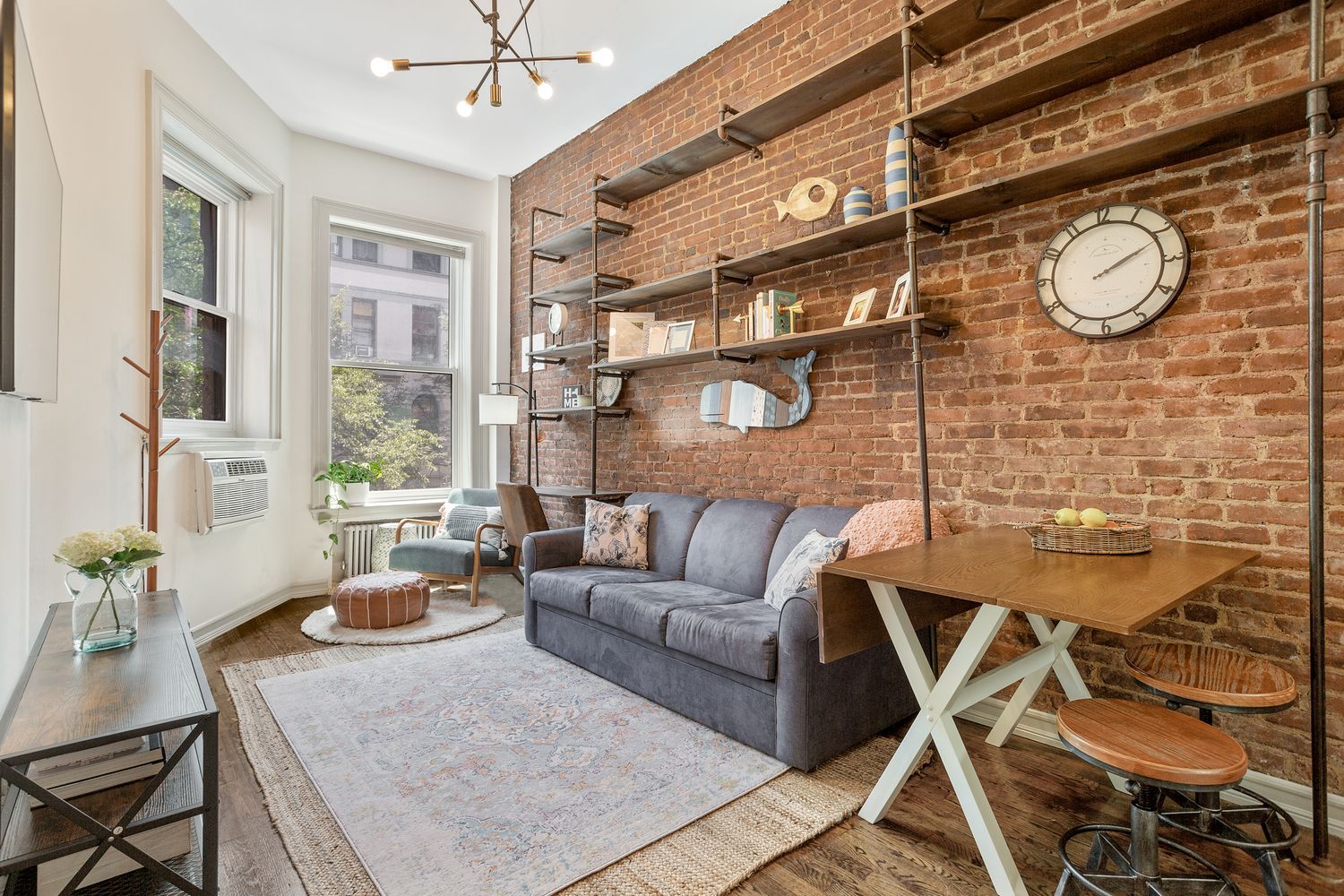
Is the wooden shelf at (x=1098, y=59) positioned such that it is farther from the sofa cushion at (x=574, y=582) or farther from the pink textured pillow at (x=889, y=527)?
the sofa cushion at (x=574, y=582)

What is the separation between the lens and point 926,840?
1914 mm

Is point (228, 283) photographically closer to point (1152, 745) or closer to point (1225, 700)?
point (1152, 745)

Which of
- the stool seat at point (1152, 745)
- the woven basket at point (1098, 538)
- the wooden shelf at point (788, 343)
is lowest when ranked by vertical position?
the stool seat at point (1152, 745)

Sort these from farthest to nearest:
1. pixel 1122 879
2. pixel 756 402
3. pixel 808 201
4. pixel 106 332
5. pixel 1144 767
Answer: pixel 756 402, pixel 808 201, pixel 106 332, pixel 1122 879, pixel 1144 767

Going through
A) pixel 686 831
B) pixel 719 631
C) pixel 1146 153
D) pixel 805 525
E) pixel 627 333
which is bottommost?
pixel 686 831

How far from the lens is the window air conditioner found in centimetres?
385

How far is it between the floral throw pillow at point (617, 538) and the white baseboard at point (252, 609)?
6.77 ft

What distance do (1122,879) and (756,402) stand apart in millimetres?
2470

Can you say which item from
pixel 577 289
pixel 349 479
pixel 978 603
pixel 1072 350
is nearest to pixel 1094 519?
pixel 978 603

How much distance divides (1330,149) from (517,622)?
4.21 meters

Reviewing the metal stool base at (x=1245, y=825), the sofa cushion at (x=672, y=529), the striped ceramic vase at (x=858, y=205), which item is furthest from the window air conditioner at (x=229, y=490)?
the metal stool base at (x=1245, y=825)

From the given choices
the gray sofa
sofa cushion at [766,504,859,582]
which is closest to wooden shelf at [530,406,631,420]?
the gray sofa

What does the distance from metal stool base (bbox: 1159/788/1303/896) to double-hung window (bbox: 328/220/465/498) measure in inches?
205

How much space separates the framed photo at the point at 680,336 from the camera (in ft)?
12.5
